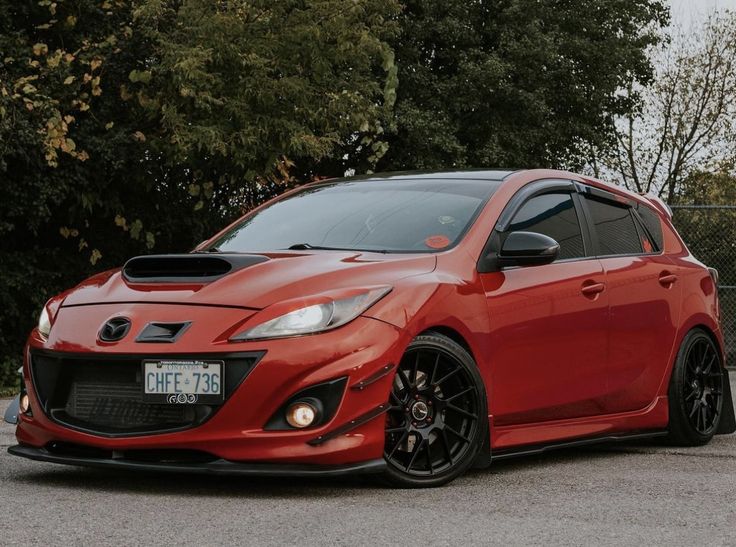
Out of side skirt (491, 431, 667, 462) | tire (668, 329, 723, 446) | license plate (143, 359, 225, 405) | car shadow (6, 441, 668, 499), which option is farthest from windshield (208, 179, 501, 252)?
tire (668, 329, 723, 446)

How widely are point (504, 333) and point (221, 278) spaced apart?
1.45 metres

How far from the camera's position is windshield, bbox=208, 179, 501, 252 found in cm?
690

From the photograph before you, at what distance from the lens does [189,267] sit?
6387 mm

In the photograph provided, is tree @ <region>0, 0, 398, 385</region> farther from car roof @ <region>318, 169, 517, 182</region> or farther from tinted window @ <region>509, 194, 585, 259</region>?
tinted window @ <region>509, 194, 585, 259</region>

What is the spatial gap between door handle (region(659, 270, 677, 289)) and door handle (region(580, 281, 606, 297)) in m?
0.78

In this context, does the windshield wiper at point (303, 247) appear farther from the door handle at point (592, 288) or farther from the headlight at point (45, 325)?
the door handle at point (592, 288)

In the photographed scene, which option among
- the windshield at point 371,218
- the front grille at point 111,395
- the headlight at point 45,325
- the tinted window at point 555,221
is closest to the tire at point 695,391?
the tinted window at point 555,221

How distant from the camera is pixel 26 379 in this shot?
648 cm

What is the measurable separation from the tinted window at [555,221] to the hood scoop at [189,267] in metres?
1.65

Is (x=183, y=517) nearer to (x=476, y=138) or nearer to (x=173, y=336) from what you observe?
(x=173, y=336)

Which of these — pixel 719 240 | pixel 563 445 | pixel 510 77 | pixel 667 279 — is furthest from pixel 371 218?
pixel 510 77

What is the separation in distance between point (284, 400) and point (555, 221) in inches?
94.7

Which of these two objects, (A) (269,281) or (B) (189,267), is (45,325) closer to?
(B) (189,267)

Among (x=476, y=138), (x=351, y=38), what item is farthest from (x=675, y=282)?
(x=476, y=138)
